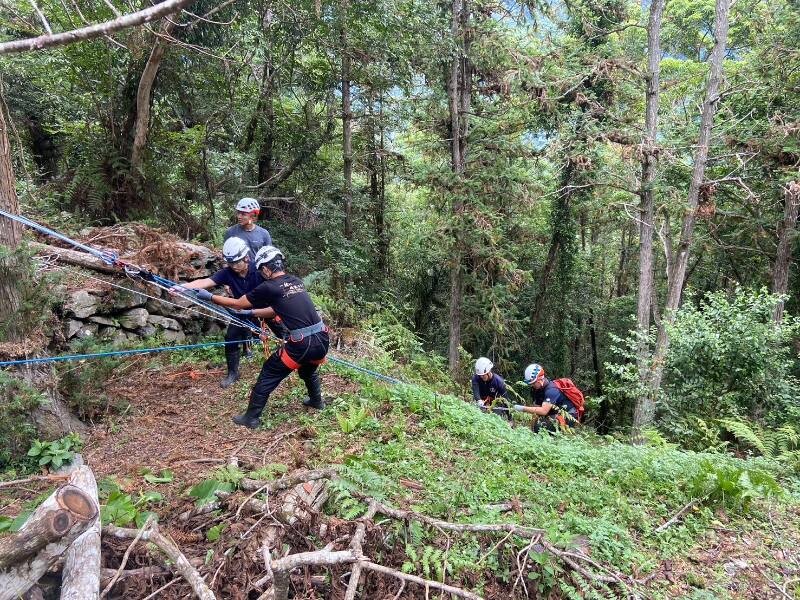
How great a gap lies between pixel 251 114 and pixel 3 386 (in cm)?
853

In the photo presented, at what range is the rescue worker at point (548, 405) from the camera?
7.62 meters

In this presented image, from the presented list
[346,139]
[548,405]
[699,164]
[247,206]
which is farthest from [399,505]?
[699,164]

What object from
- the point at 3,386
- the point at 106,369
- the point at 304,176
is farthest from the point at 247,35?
the point at 3,386

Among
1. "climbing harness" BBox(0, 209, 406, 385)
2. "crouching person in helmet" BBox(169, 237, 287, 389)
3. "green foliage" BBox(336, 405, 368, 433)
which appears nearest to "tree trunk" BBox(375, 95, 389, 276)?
"climbing harness" BBox(0, 209, 406, 385)

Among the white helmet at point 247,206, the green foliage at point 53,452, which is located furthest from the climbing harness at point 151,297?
the white helmet at point 247,206

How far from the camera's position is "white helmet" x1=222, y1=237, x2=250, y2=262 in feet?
18.6

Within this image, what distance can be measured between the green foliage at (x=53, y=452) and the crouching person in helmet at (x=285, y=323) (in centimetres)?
151

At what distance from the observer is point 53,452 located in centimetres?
433

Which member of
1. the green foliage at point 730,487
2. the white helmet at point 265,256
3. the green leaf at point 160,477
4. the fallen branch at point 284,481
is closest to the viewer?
the fallen branch at point 284,481

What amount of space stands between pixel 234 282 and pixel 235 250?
41 cm

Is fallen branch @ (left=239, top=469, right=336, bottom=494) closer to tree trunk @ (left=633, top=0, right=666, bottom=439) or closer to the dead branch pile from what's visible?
the dead branch pile

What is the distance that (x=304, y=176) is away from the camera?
1266 centimetres

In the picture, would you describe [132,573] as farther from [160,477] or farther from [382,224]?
[382,224]

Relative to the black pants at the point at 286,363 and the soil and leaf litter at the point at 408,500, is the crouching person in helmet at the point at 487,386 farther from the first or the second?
the black pants at the point at 286,363
